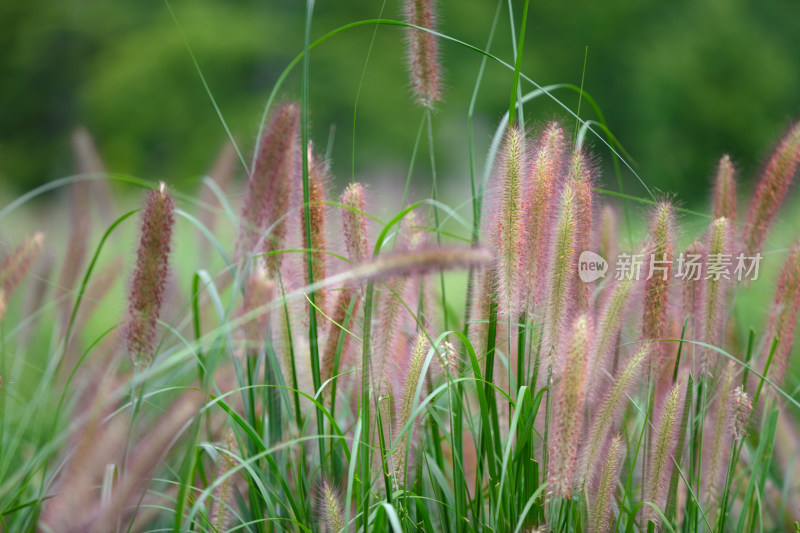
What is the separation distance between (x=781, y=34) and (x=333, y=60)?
9.54m

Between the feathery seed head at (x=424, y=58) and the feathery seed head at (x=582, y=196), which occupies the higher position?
the feathery seed head at (x=424, y=58)

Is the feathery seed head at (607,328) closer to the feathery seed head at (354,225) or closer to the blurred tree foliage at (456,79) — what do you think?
Result: the feathery seed head at (354,225)

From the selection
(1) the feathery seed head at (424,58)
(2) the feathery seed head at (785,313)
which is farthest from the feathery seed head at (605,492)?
(1) the feathery seed head at (424,58)

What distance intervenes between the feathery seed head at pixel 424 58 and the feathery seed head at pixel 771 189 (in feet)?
2.80

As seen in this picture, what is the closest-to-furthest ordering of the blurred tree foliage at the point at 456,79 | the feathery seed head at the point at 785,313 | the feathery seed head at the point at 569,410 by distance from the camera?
the feathery seed head at the point at 569,410
the feathery seed head at the point at 785,313
the blurred tree foliage at the point at 456,79

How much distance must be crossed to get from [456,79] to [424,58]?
13351 mm

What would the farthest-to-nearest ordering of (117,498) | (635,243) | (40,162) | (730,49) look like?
(40,162) → (730,49) → (635,243) → (117,498)

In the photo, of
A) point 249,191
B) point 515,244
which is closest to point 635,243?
point 515,244

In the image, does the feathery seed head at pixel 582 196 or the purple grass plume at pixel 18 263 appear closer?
the feathery seed head at pixel 582 196

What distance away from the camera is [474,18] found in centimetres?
1512

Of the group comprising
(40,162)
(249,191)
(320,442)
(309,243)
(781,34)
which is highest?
(781,34)

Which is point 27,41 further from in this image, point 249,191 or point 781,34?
point 249,191

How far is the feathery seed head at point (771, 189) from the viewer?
1.81 metres

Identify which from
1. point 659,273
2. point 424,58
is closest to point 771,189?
point 659,273
